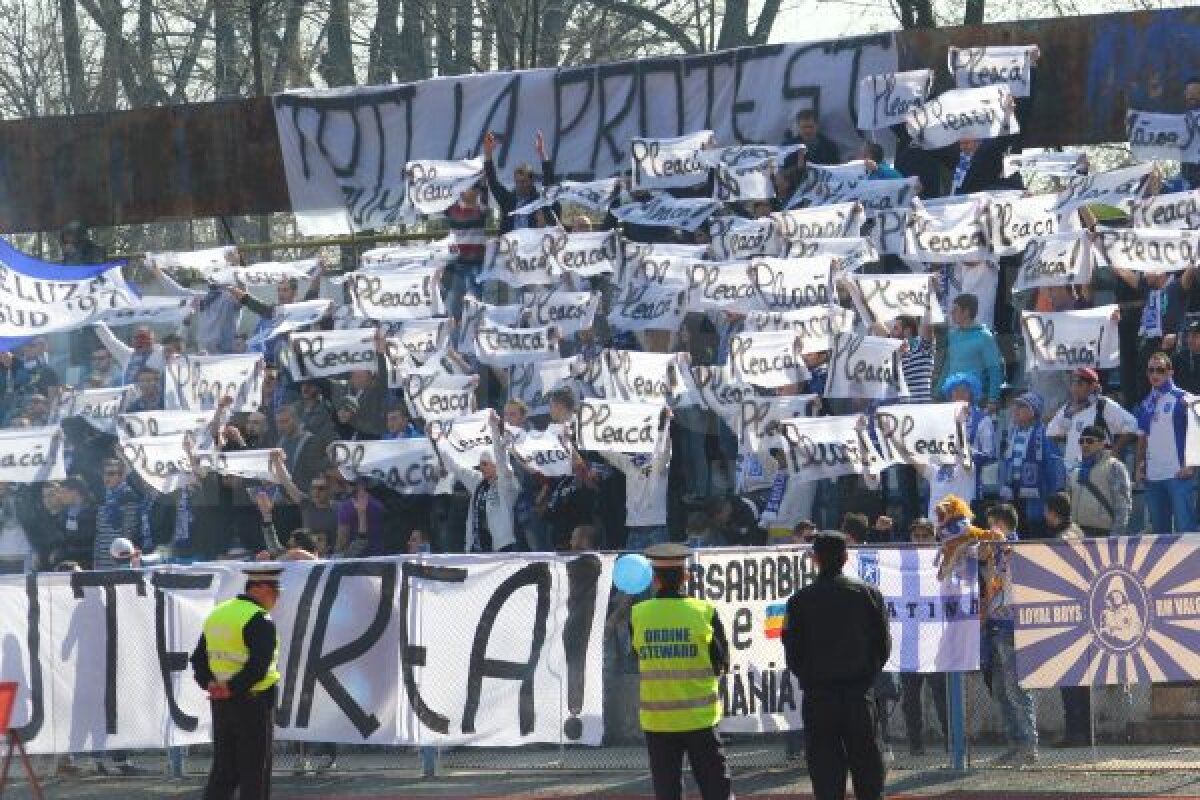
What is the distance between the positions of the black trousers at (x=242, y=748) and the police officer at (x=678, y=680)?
2236 millimetres

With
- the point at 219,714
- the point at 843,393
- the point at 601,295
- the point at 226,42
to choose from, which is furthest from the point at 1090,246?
the point at 226,42

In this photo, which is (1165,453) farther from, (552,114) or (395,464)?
(552,114)

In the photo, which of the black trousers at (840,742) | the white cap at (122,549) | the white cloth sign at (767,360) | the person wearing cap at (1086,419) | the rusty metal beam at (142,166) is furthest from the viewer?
the rusty metal beam at (142,166)

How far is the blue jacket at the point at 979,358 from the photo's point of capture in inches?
765

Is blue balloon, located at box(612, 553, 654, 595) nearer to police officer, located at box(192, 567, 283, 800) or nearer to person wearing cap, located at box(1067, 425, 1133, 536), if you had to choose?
police officer, located at box(192, 567, 283, 800)

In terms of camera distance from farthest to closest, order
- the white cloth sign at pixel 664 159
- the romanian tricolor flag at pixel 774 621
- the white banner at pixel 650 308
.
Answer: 1. the white cloth sign at pixel 664 159
2. the white banner at pixel 650 308
3. the romanian tricolor flag at pixel 774 621

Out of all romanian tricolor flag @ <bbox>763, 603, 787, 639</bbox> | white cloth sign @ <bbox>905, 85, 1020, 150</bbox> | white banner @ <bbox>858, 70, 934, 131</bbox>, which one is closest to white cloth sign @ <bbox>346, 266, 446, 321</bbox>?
white banner @ <bbox>858, 70, 934, 131</bbox>

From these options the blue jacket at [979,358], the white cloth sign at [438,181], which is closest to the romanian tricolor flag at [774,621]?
the blue jacket at [979,358]

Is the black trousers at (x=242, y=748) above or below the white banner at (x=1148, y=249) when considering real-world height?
below

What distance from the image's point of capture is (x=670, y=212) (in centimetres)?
2291

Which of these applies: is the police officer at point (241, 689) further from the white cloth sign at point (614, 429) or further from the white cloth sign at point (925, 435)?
the white cloth sign at point (925, 435)

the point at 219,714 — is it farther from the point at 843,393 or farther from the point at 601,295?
the point at 601,295

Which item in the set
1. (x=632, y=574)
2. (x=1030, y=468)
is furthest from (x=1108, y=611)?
(x=632, y=574)

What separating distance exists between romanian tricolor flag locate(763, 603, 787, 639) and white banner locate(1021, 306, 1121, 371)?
13.6 feet
